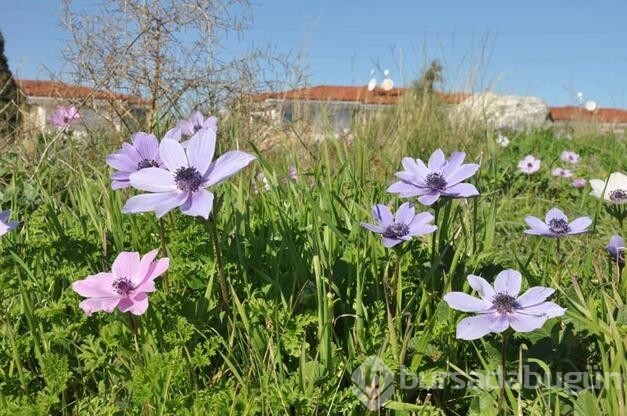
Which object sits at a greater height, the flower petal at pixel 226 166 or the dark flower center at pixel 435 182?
the flower petal at pixel 226 166

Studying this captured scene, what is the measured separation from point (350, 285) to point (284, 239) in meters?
→ 0.21

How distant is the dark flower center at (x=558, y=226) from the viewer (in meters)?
1.54

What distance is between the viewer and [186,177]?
3.76 ft

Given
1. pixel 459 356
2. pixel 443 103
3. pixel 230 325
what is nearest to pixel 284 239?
A: pixel 230 325

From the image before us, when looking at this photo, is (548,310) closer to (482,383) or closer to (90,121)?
(482,383)

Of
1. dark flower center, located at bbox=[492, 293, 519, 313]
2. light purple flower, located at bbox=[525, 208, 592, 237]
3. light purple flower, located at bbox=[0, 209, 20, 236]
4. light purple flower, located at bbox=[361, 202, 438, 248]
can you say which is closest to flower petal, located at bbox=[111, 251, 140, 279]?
light purple flower, located at bbox=[0, 209, 20, 236]

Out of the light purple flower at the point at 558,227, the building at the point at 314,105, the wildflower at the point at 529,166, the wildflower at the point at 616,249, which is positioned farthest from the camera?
the building at the point at 314,105

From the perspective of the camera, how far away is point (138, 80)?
139 inches

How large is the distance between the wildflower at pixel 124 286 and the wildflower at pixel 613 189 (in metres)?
1.19

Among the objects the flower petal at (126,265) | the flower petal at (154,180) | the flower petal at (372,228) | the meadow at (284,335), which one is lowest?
the meadow at (284,335)

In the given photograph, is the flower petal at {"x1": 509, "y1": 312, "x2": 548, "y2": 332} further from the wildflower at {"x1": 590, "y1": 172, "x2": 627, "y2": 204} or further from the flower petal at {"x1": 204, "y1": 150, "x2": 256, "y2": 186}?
the wildflower at {"x1": 590, "y1": 172, "x2": 627, "y2": 204}

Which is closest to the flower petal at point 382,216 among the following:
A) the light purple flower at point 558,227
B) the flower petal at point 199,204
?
the light purple flower at point 558,227

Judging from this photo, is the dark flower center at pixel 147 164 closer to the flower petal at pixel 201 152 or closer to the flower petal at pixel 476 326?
the flower petal at pixel 201 152

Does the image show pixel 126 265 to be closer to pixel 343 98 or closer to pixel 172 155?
pixel 172 155
